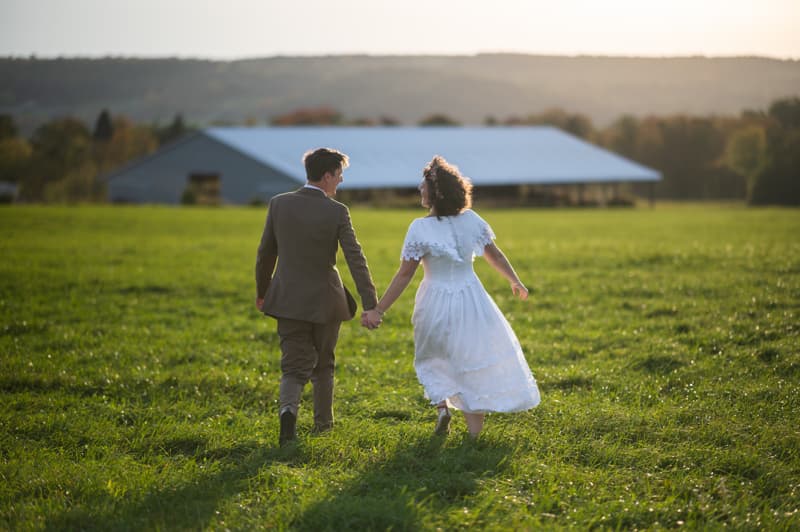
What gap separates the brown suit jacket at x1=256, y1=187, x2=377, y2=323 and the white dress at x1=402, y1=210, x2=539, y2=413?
1.38 ft

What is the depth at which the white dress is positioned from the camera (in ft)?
18.3

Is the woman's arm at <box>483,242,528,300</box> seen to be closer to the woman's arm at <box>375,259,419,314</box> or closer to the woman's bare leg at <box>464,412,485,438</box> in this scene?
the woman's arm at <box>375,259,419,314</box>

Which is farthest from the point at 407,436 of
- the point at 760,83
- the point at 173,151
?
the point at 173,151

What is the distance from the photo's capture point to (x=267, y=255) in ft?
19.3

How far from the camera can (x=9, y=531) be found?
4.30 metres

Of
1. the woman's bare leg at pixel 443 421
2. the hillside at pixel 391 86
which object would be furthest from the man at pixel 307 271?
the hillside at pixel 391 86

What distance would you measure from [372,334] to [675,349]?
3.61m

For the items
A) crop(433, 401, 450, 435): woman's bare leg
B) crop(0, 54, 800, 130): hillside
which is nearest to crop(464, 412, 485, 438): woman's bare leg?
crop(433, 401, 450, 435): woman's bare leg

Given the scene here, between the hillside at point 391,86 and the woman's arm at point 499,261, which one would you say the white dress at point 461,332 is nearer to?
the woman's arm at point 499,261

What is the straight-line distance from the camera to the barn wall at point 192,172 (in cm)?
5075

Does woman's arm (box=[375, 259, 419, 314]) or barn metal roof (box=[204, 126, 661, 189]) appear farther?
barn metal roof (box=[204, 126, 661, 189])

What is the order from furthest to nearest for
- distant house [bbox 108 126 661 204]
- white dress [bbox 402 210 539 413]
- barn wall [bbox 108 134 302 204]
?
distant house [bbox 108 126 661 204] < barn wall [bbox 108 134 302 204] < white dress [bbox 402 210 539 413]

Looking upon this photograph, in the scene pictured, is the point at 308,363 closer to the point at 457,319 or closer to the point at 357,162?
the point at 457,319

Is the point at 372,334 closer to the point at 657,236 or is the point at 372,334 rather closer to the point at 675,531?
the point at 675,531
